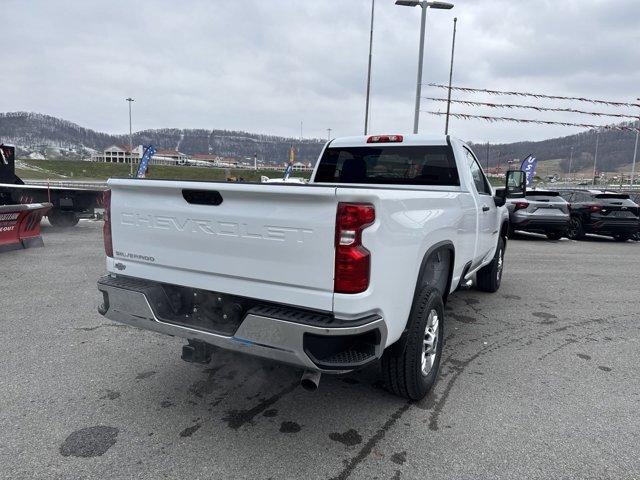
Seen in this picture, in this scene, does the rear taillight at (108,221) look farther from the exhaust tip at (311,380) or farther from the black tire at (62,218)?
the black tire at (62,218)

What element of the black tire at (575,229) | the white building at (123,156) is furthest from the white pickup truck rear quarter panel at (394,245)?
the white building at (123,156)

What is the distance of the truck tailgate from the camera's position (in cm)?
256

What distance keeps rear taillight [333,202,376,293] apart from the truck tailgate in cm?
4

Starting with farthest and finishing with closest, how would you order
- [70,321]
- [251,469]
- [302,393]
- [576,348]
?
[70,321], [576,348], [302,393], [251,469]

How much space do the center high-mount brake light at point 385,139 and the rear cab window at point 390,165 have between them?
7cm

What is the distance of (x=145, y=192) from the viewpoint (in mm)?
3186

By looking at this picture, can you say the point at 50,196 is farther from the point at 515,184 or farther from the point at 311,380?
the point at 311,380

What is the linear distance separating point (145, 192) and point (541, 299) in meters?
5.50

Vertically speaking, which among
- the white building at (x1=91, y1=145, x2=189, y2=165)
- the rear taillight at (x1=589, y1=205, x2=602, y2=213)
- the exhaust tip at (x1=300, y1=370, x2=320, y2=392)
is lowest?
the exhaust tip at (x1=300, y1=370, x2=320, y2=392)

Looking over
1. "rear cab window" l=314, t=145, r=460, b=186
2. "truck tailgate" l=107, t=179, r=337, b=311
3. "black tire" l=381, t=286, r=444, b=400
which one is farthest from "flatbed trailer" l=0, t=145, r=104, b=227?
"black tire" l=381, t=286, r=444, b=400

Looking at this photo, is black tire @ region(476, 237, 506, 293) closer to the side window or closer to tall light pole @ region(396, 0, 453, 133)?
the side window

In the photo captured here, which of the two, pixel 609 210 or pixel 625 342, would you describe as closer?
pixel 625 342

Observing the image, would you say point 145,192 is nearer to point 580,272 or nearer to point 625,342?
point 625,342

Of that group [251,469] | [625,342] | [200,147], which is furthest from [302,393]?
[200,147]
